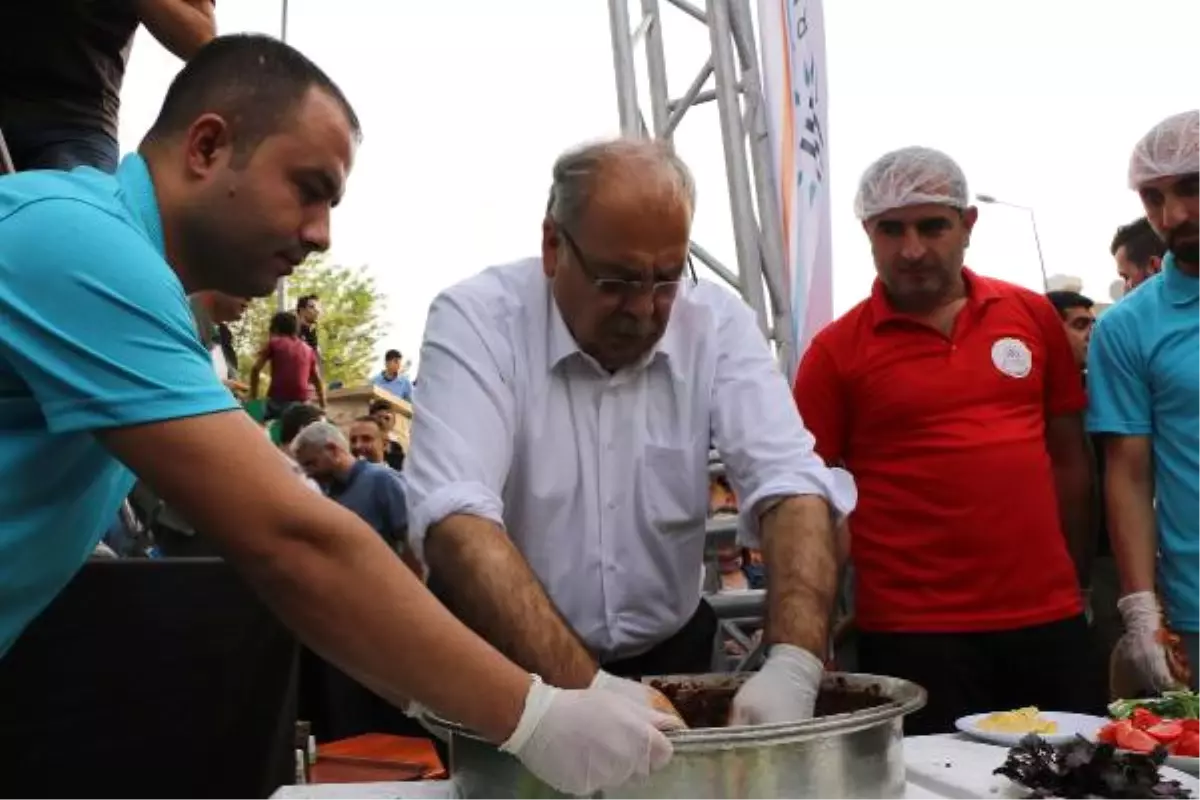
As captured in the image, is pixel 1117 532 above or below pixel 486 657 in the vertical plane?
below

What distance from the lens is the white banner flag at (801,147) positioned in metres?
3.47

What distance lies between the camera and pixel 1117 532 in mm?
2359

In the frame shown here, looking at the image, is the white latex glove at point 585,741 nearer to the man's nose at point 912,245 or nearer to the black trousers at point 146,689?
the black trousers at point 146,689

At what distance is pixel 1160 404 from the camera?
7.70ft

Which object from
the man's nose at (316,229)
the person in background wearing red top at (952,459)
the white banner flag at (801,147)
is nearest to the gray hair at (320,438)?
the white banner flag at (801,147)

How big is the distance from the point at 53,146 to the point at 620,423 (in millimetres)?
992

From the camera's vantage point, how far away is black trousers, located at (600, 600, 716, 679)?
1757mm

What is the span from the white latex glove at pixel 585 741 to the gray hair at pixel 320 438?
376 cm

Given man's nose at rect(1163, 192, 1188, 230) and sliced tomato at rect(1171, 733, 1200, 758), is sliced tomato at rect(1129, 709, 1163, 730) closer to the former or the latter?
sliced tomato at rect(1171, 733, 1200, 758)

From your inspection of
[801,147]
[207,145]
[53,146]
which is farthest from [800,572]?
[801,147]

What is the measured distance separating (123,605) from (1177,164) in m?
1.95

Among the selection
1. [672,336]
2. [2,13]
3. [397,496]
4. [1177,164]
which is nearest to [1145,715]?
[672,336]

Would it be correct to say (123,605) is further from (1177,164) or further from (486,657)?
(1177,164)

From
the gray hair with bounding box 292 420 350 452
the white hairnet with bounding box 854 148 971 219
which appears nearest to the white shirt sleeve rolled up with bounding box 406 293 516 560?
the white hairnet with bounding box 854 148 971 219
